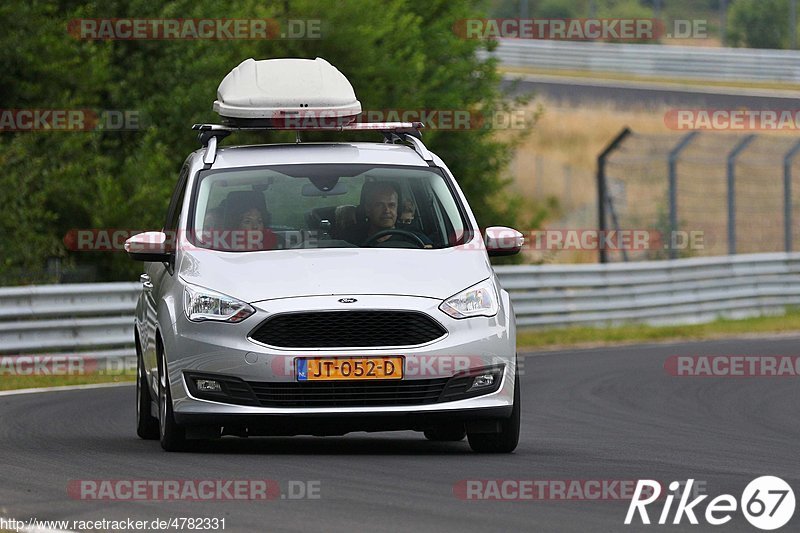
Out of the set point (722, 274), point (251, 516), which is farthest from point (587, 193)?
point (251, 516)

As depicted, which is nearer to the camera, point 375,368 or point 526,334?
point 375,368

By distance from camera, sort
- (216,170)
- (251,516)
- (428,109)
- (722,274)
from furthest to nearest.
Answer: (428,109), (722,274), (216,170), (251,516)

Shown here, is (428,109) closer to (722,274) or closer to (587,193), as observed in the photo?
(722,274)

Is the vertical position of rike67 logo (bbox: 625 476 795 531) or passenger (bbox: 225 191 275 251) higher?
passenger (bbox: 225 191 275 251)

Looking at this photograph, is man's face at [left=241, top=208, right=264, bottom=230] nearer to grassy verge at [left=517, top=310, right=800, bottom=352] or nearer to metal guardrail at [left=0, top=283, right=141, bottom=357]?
metal guardrail at [left=0, top=283, right=141, bottom=357]

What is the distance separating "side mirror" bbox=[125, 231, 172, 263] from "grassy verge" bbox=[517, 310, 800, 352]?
12.4 meters

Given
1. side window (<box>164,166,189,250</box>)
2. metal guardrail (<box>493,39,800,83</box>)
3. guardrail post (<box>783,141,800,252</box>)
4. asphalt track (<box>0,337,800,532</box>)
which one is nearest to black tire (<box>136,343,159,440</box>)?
asphalt track (<box>0,337,800,532</box>)

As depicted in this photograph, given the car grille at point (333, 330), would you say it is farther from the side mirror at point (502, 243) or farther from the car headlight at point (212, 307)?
the side mirror at point (502, 243)

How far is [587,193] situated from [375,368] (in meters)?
36.2

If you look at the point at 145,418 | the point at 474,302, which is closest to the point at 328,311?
the point at 474,302

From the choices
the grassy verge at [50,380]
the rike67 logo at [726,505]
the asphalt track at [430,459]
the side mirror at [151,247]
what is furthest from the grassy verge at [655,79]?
the rike67 logo at [726,505]

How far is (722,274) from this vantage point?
1128 inches

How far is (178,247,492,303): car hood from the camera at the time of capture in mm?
9953

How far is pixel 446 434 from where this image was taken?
36.3 feet
